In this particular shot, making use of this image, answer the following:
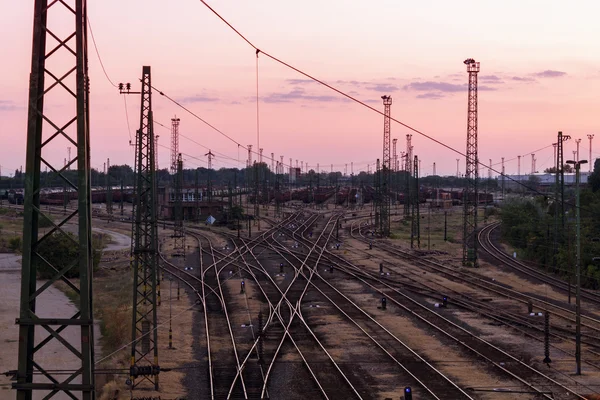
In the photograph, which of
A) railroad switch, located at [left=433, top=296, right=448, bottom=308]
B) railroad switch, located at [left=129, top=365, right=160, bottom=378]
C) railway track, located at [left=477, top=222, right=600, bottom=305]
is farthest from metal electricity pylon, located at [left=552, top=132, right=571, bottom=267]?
railroad switch, located at [left=129, top=365, right=160, bottom=378]

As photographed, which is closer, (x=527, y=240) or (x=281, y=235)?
(x=527, y=240)

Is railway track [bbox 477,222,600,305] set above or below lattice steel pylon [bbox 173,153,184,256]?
below

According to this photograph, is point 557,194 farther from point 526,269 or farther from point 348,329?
point 348,329

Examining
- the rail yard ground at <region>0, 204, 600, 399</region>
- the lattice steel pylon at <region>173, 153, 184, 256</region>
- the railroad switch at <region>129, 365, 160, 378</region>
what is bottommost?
the rail yard ground at <region>0, 204, 600, 399</region>

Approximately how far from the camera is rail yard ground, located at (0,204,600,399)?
16375 mm

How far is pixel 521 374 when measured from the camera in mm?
17141

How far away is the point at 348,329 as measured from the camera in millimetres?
22516

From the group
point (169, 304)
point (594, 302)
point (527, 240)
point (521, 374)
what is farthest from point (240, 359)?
point (527, 240)

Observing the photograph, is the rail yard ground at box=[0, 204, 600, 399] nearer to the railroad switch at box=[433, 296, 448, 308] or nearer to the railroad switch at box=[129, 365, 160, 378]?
the railroad switch at box=[433, 296, 448, 308]

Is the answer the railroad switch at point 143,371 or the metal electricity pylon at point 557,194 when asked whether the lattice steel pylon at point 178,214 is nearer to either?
the metal electricity pylon at point 557,194

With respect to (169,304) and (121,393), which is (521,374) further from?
(169,304)

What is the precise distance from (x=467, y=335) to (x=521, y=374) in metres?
4.32

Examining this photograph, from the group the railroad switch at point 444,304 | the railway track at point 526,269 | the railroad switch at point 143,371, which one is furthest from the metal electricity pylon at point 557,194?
the railroad switch at point 143,371

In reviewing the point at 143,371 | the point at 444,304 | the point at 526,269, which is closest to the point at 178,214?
the point at 526,269
